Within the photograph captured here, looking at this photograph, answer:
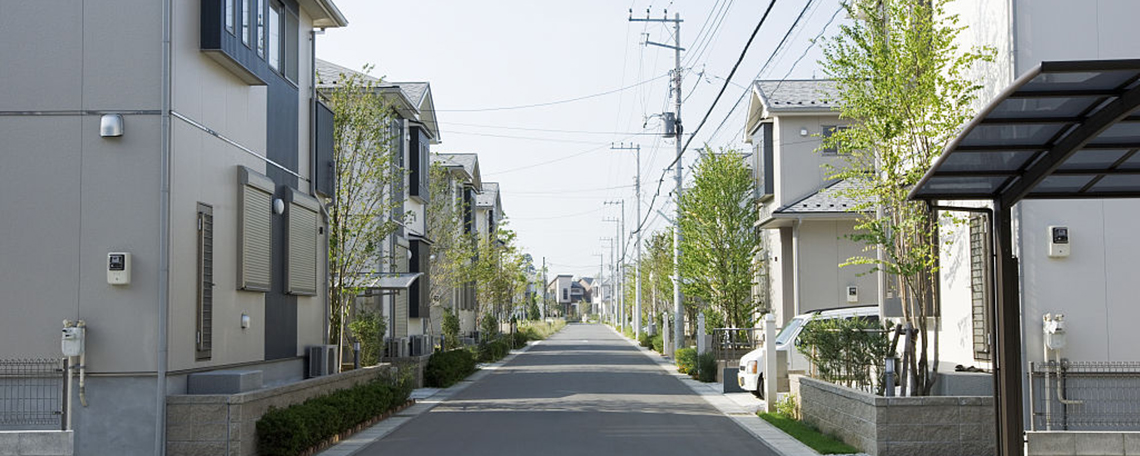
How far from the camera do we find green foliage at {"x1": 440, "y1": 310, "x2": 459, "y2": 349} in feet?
125

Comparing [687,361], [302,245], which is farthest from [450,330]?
[302,245]

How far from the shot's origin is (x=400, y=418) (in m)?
19.2

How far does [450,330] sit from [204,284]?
24.8m

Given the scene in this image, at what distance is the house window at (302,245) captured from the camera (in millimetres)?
17969

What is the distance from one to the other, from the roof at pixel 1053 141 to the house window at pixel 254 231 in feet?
30.0

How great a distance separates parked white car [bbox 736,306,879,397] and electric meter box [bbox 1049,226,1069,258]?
9.18 metres

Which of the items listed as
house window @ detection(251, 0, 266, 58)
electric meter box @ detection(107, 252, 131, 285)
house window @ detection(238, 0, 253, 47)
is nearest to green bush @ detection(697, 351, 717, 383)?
house window @ detection(251, 0, 266, 58)

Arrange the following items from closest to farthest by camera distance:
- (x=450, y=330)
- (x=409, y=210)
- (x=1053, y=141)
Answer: (x=1053, y=141) → (x=409, y=210) → (x=450, y=330)

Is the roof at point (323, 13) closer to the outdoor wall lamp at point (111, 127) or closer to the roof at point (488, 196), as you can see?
the outdoor wall lamp at point (111, 127)

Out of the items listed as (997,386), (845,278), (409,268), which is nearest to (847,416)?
(997,386)

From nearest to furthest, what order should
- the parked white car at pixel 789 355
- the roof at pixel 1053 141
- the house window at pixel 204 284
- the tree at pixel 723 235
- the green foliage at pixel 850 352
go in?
the roof at pixel 1053 141 → the house window at pixel 204 284 → the green foliage at pixel 850 352 → the parked white car at pixel 789 355 → the tree at pixel 723 235

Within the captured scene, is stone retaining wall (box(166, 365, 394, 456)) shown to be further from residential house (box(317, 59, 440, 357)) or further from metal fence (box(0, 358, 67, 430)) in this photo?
residential house (box(317, 59, 440, 357))

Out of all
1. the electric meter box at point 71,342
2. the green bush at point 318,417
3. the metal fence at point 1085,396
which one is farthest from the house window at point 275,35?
the metal fence at point 1085,396

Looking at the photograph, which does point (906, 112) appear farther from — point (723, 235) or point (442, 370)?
point (723, 235)
